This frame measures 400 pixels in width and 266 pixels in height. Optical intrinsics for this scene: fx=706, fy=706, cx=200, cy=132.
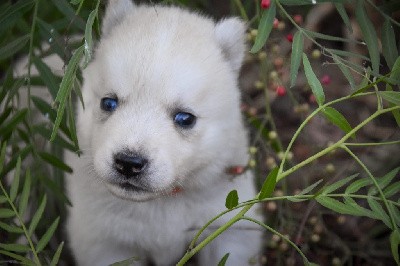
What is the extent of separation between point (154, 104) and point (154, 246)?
29.1 inches

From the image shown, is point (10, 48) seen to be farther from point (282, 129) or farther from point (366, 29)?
point (282, 129)

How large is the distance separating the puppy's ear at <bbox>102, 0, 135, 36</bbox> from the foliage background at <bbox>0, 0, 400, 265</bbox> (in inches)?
1.8

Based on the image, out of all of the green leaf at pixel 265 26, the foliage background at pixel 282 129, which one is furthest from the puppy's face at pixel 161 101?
the green leaf at pixel 265 26

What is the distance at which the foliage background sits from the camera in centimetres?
205

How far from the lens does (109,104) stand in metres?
2.54

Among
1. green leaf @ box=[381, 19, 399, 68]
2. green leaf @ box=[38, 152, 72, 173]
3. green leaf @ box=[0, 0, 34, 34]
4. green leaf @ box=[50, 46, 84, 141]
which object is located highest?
green leaf @ box=[0, 0, 34, 34]

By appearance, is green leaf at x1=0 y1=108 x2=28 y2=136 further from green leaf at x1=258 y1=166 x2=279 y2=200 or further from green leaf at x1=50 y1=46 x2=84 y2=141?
green leaf at x1=258 y1=166 x2=279 y2=200

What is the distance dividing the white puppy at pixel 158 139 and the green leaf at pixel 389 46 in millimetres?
580

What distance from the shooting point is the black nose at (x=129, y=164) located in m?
2.29

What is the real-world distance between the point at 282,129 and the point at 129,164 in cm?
229

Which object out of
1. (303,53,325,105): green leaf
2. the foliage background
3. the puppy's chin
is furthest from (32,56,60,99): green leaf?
(303,53,325,105): green leaf

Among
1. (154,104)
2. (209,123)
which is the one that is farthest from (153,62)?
(209,123)

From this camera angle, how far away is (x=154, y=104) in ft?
7.99

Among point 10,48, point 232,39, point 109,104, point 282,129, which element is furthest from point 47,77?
point 282,129
